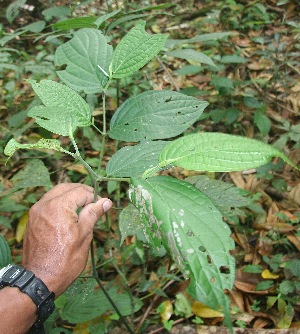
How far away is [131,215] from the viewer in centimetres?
115

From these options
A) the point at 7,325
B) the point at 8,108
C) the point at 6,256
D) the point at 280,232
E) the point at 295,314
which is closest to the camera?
the point at 7,325

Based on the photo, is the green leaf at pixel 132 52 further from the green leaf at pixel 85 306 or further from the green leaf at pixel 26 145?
the green leaf at pixel 85 306

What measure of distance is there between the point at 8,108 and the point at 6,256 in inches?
78.1

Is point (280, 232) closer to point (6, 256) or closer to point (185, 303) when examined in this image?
point (185, 303)

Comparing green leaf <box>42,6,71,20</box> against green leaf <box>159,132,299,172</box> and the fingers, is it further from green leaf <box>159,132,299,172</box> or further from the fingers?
green leaf <box>159,132,299,172</box>

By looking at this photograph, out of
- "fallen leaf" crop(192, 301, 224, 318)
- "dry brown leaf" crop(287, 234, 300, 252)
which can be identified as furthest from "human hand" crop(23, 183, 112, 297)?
"dry brown leaf" crop(287, 234, 300, 252)

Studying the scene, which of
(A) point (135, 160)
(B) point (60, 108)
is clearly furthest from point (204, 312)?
(B) point (60, 108)

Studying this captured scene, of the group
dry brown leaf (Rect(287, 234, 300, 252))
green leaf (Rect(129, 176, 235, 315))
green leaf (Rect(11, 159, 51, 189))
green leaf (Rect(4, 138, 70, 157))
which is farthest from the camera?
dry brown leaf (Rect(287, 234, 300, 252))

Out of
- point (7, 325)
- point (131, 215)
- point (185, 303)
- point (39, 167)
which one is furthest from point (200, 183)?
point (185, 303)

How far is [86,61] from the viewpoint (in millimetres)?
1074

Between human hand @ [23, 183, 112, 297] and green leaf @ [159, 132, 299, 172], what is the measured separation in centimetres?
42

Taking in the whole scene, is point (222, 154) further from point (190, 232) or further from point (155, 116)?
point (155, 116)

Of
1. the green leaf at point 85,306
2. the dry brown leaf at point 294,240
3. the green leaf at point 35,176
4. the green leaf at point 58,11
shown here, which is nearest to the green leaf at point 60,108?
the green leaf at point 35,176

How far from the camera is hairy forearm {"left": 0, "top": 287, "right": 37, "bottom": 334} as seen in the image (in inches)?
37.1
